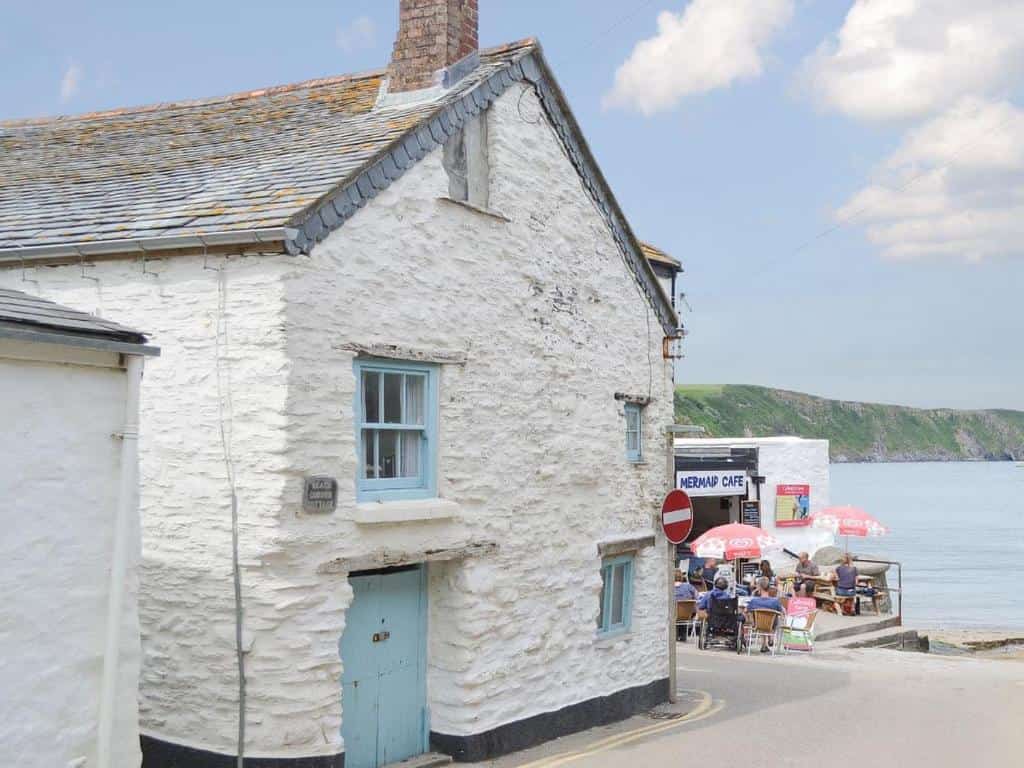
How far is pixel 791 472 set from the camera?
33188mm

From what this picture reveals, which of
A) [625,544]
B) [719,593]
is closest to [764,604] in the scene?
[719,593]

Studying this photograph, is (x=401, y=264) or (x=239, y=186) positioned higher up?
(x=239, y=186)

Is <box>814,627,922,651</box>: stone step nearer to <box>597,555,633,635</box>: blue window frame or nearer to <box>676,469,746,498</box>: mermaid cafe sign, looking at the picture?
<box>676,469,746,498</box>: mermaid cafe sign

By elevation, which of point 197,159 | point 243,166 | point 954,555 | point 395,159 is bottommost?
point 954,555

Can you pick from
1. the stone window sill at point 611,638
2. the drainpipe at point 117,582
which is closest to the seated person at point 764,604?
the stone window sill at point 611,638

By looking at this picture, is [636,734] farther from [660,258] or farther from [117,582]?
[660,258]

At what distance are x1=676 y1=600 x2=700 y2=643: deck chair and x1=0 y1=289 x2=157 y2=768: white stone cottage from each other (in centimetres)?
1546

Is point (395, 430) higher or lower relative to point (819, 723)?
higher

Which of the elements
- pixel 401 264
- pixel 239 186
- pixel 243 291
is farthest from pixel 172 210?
pixel 401 264

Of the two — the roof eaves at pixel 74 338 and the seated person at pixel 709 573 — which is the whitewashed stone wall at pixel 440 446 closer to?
the roof eaves at pixel 74 338

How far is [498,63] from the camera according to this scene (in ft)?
39.6

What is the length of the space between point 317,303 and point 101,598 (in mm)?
3090

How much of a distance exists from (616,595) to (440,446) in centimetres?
460

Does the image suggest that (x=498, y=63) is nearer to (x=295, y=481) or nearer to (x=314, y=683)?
(x=295, y=481)
